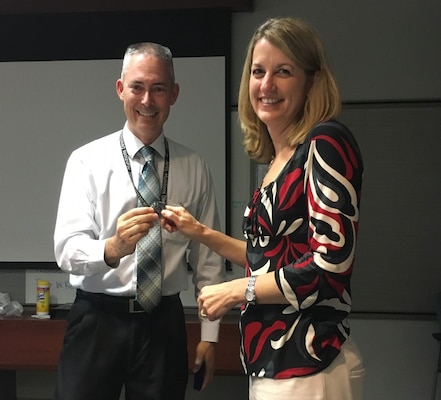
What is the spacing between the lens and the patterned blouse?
3.72 ft

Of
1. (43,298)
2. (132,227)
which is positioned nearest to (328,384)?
(132,227)

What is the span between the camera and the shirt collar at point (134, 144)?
1.76 metres

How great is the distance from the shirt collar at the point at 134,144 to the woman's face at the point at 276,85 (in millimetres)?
547

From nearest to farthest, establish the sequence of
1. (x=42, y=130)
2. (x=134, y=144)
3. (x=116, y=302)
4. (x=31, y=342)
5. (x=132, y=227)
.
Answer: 1. (x=132, y=227)
2. (x=116, y=302)
3. (x=134, y=144)
4. (x=31, y=342)
5. (x=42, y=130)

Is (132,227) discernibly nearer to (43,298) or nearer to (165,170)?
(165,170)

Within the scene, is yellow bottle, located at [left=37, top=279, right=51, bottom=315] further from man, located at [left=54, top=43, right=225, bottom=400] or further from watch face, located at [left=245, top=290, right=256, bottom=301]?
watch face, located at [left=245, top=290, right=256, bottom=301]

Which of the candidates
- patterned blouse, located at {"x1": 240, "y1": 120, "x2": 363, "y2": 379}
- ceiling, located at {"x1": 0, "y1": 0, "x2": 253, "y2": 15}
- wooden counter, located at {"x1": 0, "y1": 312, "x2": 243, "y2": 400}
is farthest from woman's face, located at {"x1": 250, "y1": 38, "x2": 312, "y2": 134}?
ceiling, located at {"x1": 0, "y1": 0, "x2": 253, "y2": 15}

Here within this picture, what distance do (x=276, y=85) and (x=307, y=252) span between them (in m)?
0.40

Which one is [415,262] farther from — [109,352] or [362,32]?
[109,352]

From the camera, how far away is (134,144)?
5.79 ft

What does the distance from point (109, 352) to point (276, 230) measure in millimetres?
715

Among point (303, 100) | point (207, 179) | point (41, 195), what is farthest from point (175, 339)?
point (41, 195)

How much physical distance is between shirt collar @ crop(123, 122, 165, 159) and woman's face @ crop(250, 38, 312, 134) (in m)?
0.55

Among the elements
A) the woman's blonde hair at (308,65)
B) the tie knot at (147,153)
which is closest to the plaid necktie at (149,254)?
the tie knot at (147,153)
